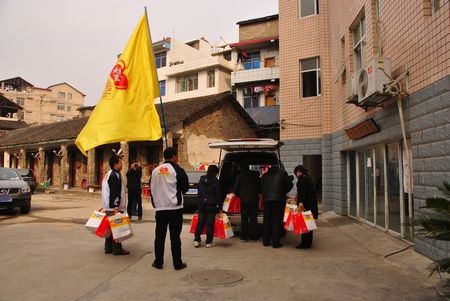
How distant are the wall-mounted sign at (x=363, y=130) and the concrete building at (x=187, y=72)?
2482 cm

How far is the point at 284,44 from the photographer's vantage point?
1538 cm

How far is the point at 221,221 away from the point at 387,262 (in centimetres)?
305

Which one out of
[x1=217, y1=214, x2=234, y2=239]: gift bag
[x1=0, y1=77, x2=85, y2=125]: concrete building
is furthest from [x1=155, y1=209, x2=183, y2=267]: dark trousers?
[x1=0, y1=77, x2=85, y2=125]: concrete building

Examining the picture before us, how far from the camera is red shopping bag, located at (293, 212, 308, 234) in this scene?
7211mm

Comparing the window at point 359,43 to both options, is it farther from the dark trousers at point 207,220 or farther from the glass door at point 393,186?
the dark trousers at point 207,220

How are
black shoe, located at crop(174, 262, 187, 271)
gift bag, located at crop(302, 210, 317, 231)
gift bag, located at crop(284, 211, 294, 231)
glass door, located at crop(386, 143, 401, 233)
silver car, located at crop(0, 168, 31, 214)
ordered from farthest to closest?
silver car, located at crop(0, 168, 31, 214) < glass door, located at crop(386, 143, 401, 233) < gift bag, located at crop(284, 211, 294, 231) < gift bag, located at crop(302, 210, 317, 231) < black shoe, located at crop(174, 262, 187, 271)

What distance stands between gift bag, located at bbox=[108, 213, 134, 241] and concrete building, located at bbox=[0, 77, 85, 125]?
212 feet

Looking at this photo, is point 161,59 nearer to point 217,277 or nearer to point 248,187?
point 248,187

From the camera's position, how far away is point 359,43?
10.5m

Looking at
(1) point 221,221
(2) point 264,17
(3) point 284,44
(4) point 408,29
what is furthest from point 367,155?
(2) point 264,17

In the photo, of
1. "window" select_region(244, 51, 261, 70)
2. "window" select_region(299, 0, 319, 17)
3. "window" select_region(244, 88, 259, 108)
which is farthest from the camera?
"window" select_region(244, 51, 261, 70)

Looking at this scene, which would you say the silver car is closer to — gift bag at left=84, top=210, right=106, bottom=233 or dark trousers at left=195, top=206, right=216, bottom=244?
gift bag at left=84, top=210, right=106, bottom=233

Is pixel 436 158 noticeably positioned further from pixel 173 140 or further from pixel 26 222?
pixel 173 140

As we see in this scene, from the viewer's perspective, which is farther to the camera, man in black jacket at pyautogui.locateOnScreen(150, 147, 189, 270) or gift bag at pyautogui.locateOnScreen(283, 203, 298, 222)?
gift bag at pyautogui.locateOnScreen(283, 203, 298, 222)
